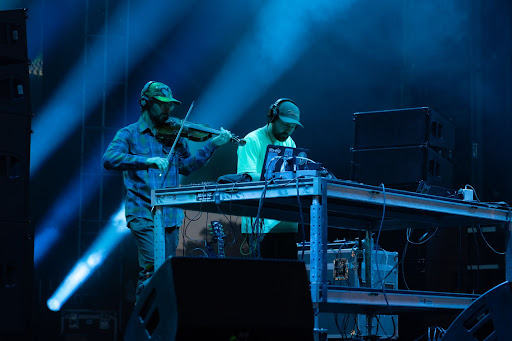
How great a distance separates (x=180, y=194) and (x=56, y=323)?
183 inches

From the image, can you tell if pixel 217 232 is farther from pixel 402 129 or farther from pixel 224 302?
pixel 224 302

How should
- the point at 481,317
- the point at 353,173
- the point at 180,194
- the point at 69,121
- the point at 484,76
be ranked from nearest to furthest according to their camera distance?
the point at 481,317
the point at 180,194
the point at 353,173
the point at 484,76
the point at 69,121

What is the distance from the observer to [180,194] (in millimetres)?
4312

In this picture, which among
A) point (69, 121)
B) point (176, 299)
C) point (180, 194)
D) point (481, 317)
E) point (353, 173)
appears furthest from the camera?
point (69, 121)

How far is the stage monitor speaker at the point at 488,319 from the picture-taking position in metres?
3.13

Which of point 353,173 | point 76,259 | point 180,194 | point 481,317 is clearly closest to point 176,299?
point 481,317

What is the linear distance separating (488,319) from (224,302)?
3.80ft

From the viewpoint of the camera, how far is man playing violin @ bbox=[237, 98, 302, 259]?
186 inches

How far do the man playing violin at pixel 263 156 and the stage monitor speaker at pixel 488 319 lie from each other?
1521mm

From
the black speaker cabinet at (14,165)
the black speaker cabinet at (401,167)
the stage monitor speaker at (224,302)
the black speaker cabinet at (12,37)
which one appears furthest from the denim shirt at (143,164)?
the stage monitor speaker at (224,302)

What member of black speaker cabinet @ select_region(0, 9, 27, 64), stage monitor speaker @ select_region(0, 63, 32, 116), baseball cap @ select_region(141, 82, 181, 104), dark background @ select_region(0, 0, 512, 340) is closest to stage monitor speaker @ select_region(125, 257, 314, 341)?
baseball cap @ select_region(141, 82, 181, 104)

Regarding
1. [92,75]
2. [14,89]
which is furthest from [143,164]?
[92,75]

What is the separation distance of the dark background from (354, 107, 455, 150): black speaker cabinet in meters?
1.64

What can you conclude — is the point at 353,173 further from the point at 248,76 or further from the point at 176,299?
the point at 176,299
